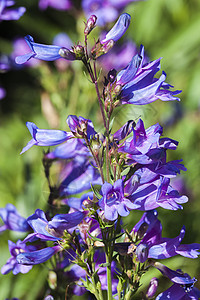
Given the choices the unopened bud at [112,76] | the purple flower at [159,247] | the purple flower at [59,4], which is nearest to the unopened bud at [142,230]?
the purple flower at [159,247]

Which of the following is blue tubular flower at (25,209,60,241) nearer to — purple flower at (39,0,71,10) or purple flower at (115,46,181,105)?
purple flower at (115,46,181,105)

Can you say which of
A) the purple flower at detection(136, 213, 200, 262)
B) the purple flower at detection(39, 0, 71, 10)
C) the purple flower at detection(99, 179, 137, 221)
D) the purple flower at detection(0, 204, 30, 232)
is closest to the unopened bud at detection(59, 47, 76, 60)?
the purple flower at detection(99, 179, 137, 221)

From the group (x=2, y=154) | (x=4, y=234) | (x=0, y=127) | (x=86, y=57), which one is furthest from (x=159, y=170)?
(x=0, y=127)

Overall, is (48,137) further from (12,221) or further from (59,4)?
(59,4)

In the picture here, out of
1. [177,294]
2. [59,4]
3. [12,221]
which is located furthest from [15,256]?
[59,4]

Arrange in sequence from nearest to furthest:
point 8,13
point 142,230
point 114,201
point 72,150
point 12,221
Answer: point 114,201, point 142,230, point 72,150, point 12,221, point 8,13

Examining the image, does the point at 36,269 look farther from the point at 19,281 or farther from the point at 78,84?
the point at 78,84

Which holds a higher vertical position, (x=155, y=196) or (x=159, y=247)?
(x=155, y=196)
